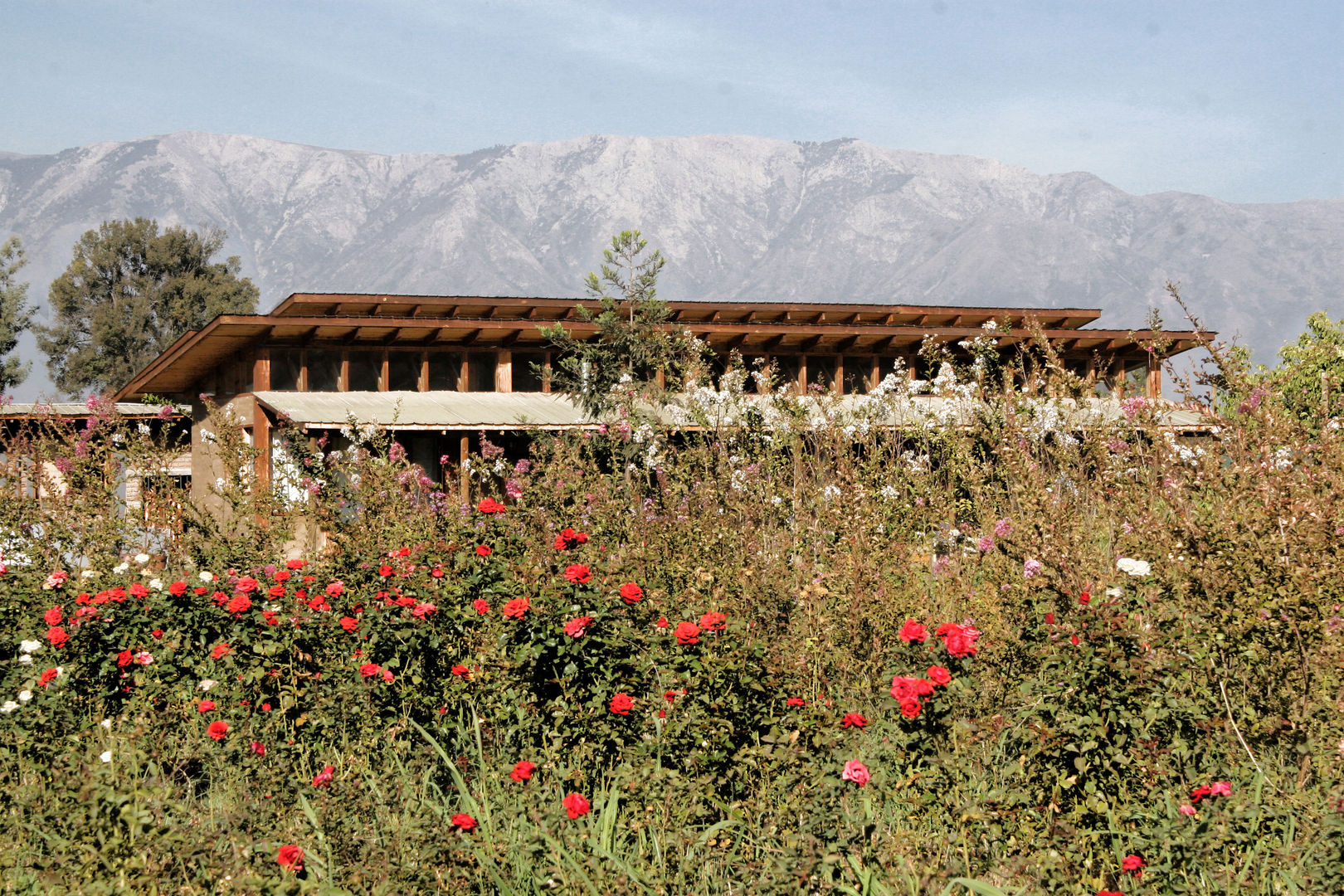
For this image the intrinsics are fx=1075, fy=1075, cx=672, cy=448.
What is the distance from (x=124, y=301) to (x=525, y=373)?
45.3 m

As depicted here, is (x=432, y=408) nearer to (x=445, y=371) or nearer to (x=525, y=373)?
(x=445, y=371)

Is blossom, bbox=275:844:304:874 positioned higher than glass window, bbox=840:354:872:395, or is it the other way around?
glass window, bbox=840:354:872:395

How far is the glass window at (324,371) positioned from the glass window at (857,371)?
1250 cm

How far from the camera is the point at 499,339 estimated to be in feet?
80.7

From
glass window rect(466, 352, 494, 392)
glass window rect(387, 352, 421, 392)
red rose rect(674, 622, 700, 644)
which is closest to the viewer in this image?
red rose rect(674, 622, 700, 644)

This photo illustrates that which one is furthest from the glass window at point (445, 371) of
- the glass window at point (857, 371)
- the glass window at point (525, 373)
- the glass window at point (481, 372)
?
the glass window at point (857, 371)

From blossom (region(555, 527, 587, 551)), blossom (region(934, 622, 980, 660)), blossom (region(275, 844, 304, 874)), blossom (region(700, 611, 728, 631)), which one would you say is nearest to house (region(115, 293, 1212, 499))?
blossom (region(555, 527, 587, 551))

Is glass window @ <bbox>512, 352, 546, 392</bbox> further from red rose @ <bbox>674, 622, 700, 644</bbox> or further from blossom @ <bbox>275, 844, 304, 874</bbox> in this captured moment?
blossom @ <bbox>275, 844, 304, 874</bbox>

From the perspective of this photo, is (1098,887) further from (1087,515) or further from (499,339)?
(499,339)

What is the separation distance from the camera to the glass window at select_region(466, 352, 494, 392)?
24.8 metres

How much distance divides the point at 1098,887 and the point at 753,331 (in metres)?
22.7

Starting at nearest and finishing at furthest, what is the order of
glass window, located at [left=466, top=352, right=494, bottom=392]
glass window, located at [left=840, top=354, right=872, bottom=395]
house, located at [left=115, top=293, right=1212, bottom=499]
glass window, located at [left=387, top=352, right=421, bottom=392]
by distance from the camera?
house, located at [left=115, top=293, right=1212, bottom=499] → glass window, located at [left=387, top=352, right=421, bottom=392] → glass window, located at [left=466, top=352, right=494, bottom=392] → glass window, located at [left=840, top=354, right=872, bottom=395]

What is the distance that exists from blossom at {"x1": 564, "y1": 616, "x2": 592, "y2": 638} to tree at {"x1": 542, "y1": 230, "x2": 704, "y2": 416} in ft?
35.6

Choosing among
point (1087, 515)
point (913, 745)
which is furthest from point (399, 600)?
point (1087, 515)
